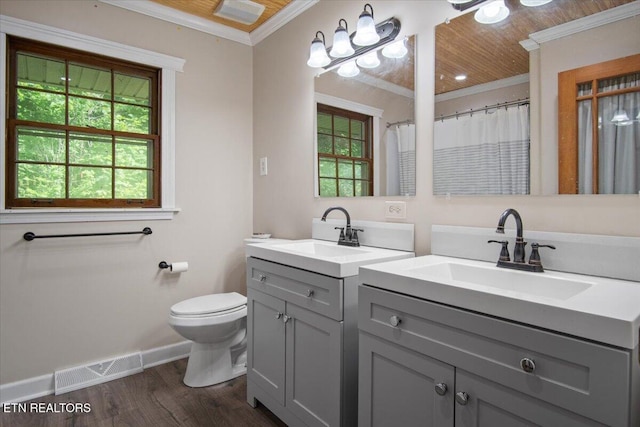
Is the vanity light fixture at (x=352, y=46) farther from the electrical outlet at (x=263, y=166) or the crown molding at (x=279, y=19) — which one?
the electrical outlet at (x=263, y=166)

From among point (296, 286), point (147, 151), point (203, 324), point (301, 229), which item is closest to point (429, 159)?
point (296, 286)

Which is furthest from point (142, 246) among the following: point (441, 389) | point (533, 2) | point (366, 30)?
point (533, 2)

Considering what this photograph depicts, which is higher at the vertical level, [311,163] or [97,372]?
[311,163]

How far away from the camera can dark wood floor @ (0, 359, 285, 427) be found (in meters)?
1.93

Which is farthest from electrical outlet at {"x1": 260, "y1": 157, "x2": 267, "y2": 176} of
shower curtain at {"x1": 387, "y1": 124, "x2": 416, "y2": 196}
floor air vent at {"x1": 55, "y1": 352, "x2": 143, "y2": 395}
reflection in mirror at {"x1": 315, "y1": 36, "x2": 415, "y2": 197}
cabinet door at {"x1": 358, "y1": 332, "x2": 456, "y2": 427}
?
cabinet door at {"x1": 358, "y1": 332, "x2": 456, "y2": 427}

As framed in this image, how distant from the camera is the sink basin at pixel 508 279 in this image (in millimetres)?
1172

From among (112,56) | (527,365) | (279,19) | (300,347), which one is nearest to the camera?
(527,365)

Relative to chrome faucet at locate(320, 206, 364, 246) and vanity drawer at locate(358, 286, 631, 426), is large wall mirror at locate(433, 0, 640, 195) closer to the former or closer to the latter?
chrome faucet at locate(320, 206, 364, 246)

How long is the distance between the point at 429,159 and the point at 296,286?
0.89 meters

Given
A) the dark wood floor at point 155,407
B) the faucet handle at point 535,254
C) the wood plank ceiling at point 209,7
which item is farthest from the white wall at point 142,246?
the faucet handle at point 535,254

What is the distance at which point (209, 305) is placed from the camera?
91.9 inches

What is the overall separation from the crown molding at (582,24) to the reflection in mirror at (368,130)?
559 mm

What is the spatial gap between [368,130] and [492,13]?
0.79m

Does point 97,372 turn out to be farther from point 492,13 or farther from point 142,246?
point 492,13
